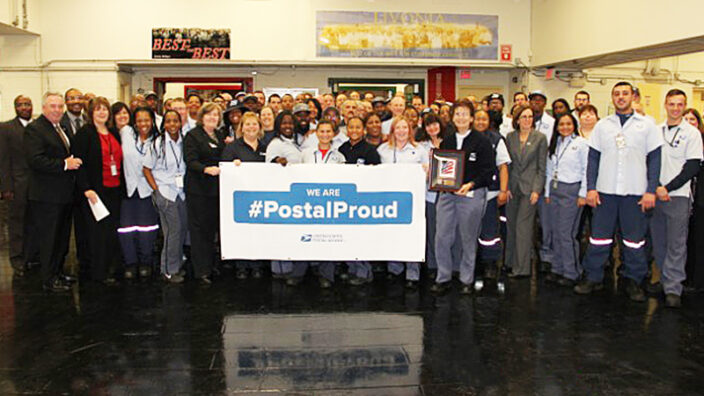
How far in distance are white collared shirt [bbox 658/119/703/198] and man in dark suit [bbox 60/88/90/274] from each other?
518 centimetres

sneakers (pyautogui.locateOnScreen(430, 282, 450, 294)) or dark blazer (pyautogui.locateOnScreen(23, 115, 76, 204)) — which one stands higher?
dark blazer (pyautogui.locateOnScreen(23, 115, 76, 204))

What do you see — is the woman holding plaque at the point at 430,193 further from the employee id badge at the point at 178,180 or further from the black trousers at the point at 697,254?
the black trousers at the point at 697,254

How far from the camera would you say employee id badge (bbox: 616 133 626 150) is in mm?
4621

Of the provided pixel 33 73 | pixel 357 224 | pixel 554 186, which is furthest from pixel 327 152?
pixel 33 73

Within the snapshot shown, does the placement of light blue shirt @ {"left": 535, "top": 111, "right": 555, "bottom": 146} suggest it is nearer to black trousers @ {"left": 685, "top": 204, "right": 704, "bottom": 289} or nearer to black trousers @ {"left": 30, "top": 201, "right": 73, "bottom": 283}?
black trousers @ {"left": 685, "top": 204, "right": 704, "bottom": 289}

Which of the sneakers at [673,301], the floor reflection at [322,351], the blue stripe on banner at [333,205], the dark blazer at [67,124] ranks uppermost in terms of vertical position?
the dark blazer at [67,124]

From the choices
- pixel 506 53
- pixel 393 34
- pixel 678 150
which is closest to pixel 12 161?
pixel 678 150

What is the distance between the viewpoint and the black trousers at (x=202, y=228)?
5094 millimetres

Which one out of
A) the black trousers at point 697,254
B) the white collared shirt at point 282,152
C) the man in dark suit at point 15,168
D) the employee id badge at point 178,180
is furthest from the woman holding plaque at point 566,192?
the man in dark suit at point 15,168

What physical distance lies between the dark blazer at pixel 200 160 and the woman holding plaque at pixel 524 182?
2.79 metres

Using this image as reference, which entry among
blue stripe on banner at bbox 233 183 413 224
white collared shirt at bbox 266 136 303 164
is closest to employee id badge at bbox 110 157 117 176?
blue stripe on banner at bbox 233 183 413 224

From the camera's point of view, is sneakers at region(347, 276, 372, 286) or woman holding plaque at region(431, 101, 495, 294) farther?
sneakers at region(347, 276, 372, 286)

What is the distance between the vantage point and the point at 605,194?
4762 mm

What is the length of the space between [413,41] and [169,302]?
353 inches
